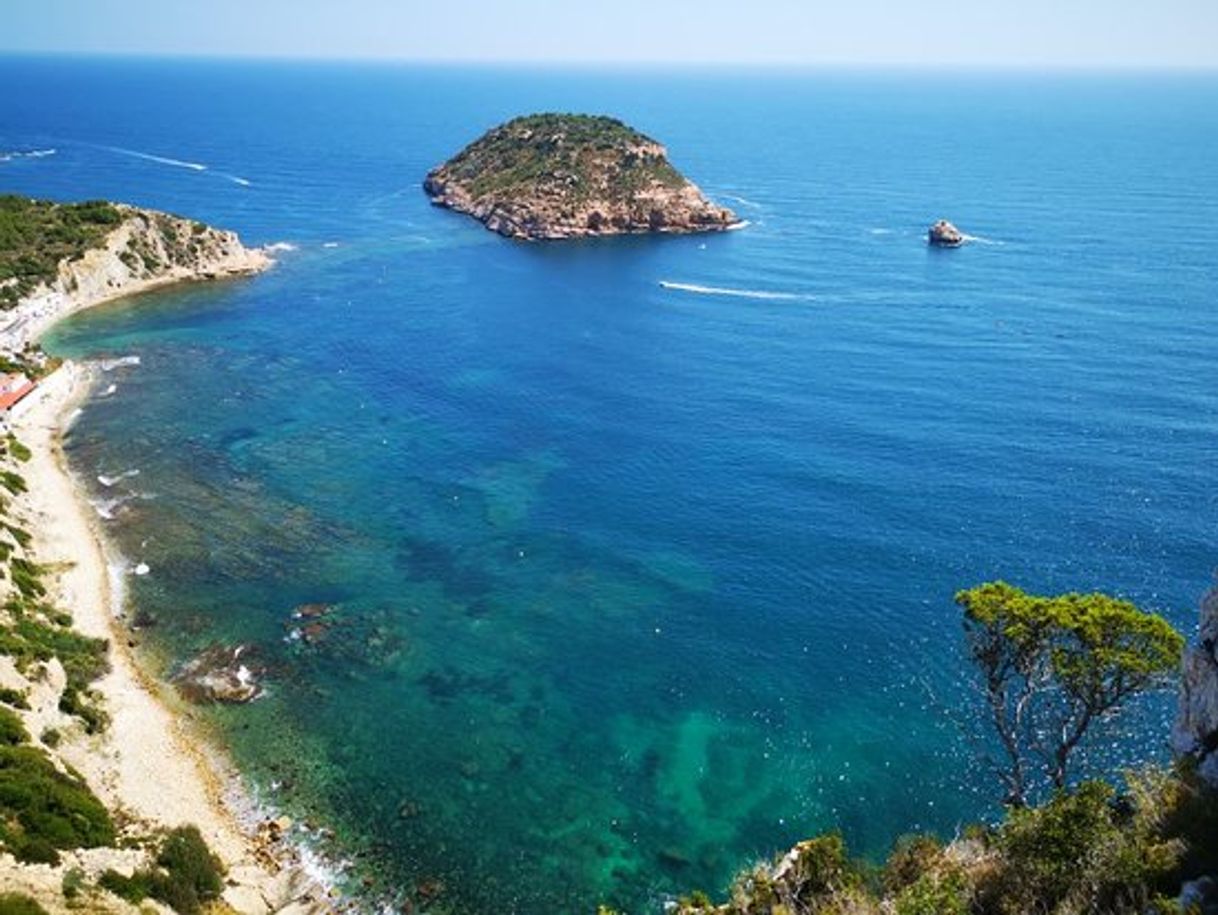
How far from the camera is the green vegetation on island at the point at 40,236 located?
12762cm

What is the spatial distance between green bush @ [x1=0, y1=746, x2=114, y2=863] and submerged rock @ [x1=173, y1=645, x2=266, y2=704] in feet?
40.6

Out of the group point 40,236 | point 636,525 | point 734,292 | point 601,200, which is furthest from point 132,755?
point 601,200

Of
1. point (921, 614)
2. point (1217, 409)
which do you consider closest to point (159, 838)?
point (921, 614)

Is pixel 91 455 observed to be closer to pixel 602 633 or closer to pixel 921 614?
pixel 602 633

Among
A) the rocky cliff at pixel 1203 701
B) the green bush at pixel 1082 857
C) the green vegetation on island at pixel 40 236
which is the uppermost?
the green vegetation on island at pixel 40 236

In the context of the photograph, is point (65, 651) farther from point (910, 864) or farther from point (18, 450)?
point (910, 864)

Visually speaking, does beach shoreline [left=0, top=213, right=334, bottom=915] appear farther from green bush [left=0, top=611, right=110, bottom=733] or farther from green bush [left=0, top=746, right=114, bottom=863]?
green bush [left=0, top=746, right=114, bottom=863]

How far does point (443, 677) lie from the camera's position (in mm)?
61250

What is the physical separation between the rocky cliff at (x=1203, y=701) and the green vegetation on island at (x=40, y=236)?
136 meters

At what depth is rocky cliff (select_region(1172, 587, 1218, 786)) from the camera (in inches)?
1147

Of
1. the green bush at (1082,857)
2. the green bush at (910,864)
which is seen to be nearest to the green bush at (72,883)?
the green bush at (910,864)

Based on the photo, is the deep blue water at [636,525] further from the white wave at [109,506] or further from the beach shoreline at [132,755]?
the beach shoreline at [132,755]

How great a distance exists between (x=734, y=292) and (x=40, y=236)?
104720 mm

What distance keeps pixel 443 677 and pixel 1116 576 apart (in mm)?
47887
